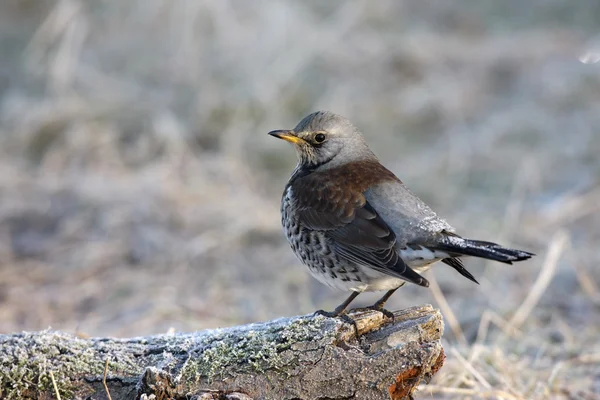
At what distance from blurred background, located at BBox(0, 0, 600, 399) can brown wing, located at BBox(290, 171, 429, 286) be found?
0.80 m

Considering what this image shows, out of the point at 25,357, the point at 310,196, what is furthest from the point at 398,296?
the point at 25,357

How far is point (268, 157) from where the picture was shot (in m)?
9.94

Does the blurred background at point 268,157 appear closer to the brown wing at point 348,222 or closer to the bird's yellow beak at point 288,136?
the brown wing at point 348,222

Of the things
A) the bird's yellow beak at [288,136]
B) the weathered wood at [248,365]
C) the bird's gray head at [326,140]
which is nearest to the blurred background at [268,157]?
the weathered wood at [248,365]

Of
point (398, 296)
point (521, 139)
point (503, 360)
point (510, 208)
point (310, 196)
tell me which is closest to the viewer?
point (310, 196)

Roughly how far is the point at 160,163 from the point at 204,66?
90.2 inches

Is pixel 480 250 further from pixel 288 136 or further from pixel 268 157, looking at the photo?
pixel 268 157

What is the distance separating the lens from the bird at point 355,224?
3932 mm

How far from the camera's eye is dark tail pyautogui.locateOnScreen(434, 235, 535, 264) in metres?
3.55

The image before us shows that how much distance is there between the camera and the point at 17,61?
11227 mm

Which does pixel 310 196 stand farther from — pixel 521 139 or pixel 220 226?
pixel 521 139

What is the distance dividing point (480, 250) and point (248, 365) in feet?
3.80

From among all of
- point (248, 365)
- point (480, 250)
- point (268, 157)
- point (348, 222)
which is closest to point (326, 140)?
point (348, 222)

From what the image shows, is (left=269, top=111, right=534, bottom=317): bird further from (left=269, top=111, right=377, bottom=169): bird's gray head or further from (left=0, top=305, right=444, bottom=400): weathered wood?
(left=0, top=305, right=444, bottom=400): weathered wood
